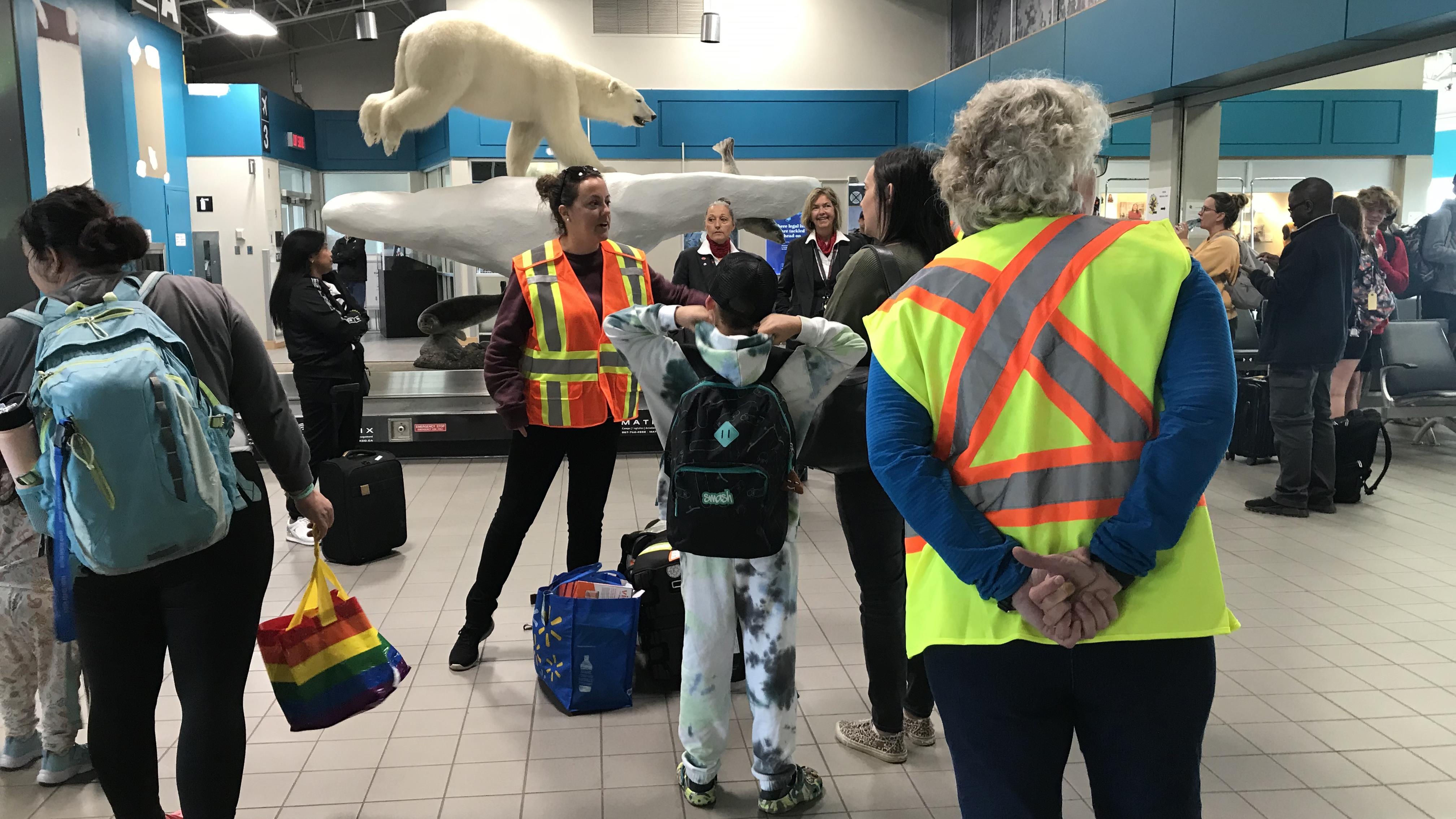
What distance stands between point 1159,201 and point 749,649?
205 inches

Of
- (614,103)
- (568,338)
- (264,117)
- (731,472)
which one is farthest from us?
(264,117)

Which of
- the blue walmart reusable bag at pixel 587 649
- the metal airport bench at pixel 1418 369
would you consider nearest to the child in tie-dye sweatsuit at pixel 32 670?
the blue walmart reusable bag at pixel 587 649

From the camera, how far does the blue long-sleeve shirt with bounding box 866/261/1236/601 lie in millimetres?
1100

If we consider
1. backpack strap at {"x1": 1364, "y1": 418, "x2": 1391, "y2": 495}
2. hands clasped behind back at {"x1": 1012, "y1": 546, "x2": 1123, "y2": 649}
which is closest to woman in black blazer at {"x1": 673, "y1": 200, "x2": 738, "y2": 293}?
backpack strap at {"x1": 1364, "y1": 418, "x2": 1391, "y2": 495}

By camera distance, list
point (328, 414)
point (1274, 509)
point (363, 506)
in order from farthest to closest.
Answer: point (1274, 509) → point (328, 414) → point (363, 506)

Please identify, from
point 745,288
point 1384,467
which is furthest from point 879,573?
point 1384,467

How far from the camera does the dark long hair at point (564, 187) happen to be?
2777 mm

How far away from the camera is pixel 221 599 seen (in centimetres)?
164

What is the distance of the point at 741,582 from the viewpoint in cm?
204

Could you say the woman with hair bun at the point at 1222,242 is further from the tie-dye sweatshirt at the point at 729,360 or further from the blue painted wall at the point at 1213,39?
the tie-dye sweatshirt at the point at 729,360

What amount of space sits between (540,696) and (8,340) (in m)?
1.59

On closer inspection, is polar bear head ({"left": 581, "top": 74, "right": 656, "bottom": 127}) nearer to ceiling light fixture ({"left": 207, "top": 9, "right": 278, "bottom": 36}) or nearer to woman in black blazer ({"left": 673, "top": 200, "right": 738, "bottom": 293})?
woman in black blazer ({"left": 673, "top": 200, "right": 738, "bottom": 293})

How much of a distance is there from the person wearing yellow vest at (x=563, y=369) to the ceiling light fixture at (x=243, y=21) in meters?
8.67

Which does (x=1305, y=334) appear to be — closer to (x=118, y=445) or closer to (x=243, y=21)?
(x=118, y=445)
